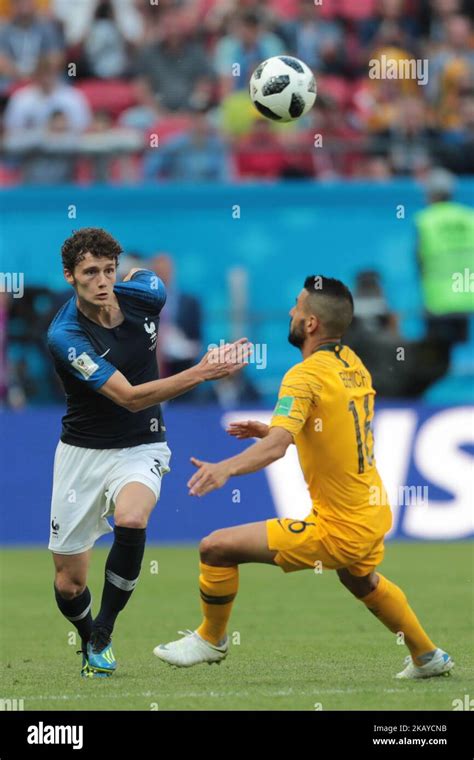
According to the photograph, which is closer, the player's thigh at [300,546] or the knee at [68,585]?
the player's thigh at [300,546]

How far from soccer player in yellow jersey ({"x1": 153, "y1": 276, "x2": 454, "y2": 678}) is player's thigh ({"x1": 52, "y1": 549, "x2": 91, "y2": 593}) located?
28.2 inches

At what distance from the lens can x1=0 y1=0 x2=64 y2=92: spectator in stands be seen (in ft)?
64.0

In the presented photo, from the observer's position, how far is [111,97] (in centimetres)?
1961

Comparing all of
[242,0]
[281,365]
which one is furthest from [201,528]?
[242,0]

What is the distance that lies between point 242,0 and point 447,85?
2.98 meters

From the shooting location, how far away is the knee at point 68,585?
8.05 m

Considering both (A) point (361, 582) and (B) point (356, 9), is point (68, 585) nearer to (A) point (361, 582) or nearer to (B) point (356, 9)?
(A) point (361, 582)

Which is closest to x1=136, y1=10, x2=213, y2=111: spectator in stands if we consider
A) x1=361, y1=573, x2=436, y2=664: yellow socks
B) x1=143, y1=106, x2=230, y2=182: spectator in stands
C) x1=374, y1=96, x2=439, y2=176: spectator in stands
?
x1=143, y1=106, x2=230, y2=182: spectator in stands

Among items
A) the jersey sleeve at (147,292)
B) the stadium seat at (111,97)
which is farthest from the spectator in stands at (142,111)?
the jersey sleeve at (147,292)

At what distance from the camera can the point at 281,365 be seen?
17078 mm

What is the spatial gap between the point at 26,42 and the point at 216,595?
13568 millimetres

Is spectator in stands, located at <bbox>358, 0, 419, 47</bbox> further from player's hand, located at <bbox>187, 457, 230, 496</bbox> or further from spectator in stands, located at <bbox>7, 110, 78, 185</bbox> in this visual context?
player's hand, located at <bbox>187, 457, 230, 496</bbox>

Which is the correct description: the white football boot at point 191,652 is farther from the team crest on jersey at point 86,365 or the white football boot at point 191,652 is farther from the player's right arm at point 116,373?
the team crest on jersey at point 86,365

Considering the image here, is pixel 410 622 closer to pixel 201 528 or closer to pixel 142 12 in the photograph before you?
pixel 201 528
